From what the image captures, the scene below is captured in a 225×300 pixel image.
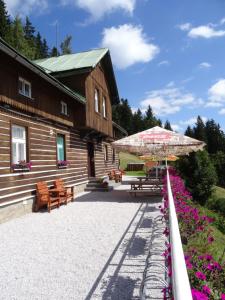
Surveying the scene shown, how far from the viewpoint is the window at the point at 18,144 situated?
31.3ft

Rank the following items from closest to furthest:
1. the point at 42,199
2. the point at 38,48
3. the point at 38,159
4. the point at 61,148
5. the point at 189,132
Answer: the point at 42,199, the point at 38,159, the point at 61,148, the point at 38,48, the point at 189,132

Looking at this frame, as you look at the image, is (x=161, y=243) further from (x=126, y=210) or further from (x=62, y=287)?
(x=126, y=210)

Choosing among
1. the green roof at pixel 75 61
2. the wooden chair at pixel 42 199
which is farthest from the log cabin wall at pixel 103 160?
the wooden chair at pixel 42 199

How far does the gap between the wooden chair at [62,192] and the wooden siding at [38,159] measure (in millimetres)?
239

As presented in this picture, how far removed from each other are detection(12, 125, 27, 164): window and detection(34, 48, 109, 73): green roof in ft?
21.0

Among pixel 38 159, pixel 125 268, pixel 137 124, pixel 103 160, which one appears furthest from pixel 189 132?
pixel 125 268

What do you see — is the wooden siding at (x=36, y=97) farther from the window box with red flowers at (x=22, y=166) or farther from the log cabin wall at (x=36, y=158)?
the window box with red flowers at (x=22, y=166)

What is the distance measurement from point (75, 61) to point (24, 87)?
7.91 meters

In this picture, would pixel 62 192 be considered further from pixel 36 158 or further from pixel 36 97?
pixel 36 97

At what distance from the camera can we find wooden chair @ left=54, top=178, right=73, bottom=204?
36.8 ft

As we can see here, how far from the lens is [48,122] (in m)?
12.1

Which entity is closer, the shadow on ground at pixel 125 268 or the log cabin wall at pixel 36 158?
the shadow on ground at pixel 125 268

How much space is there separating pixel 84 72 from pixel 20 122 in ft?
21.4

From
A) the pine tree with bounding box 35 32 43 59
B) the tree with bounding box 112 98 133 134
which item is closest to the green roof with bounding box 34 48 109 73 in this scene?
the pine tree with bounding box 35 32 43 59
